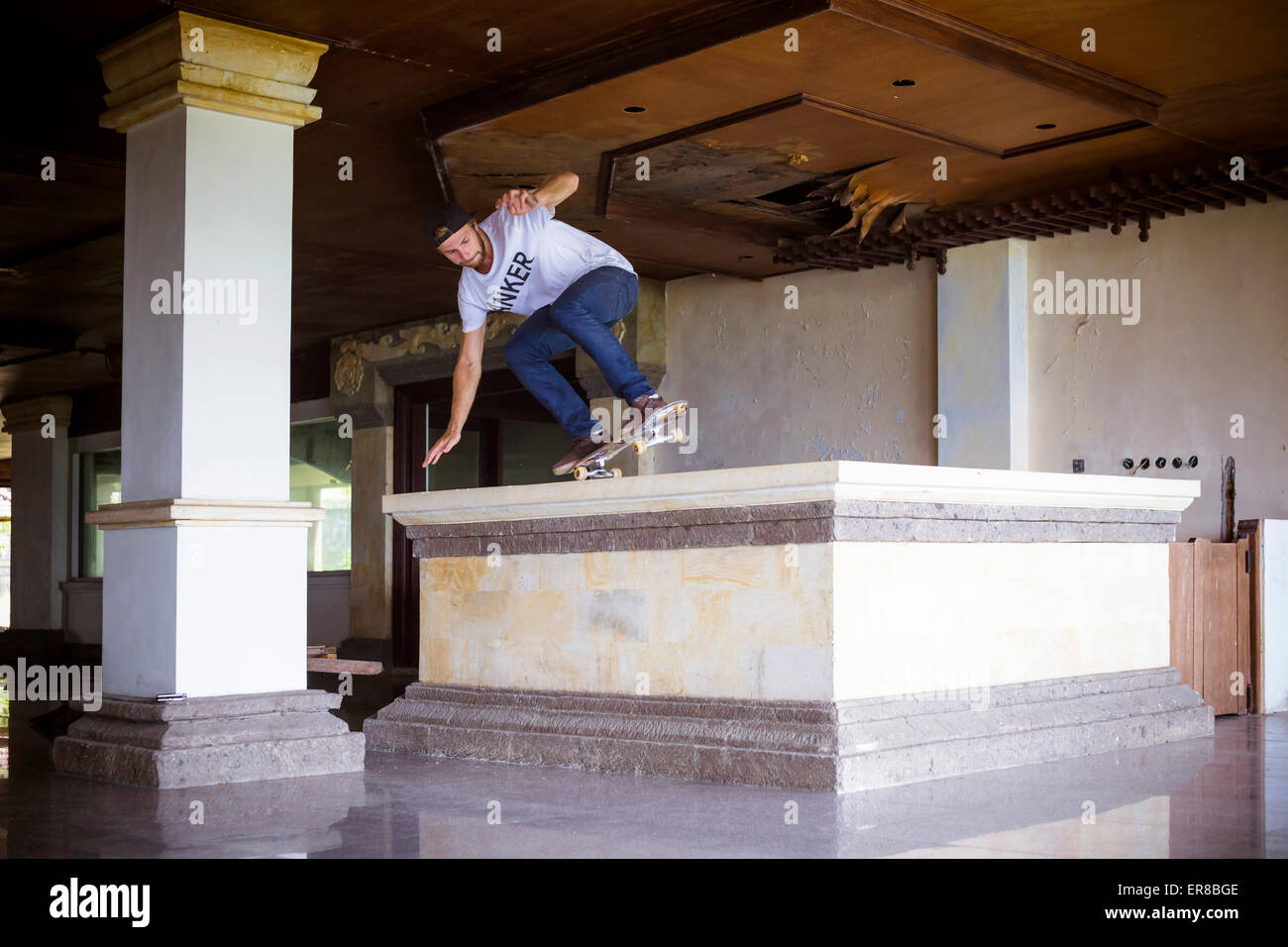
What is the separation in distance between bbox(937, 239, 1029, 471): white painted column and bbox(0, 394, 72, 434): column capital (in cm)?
1202

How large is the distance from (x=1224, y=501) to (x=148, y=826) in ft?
20.1

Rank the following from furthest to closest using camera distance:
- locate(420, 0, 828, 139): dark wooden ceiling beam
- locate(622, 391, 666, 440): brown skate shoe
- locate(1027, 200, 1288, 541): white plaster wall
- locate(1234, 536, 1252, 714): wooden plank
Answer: locate(1027, 200, 1288, 541): white plaster wall → locate(1234, 536, 1252, 714): wooden plank → locate(622, 391, 666, 440): brown skate shoe → locate(420, 0, 828, 139): dark wooden ceiling beam

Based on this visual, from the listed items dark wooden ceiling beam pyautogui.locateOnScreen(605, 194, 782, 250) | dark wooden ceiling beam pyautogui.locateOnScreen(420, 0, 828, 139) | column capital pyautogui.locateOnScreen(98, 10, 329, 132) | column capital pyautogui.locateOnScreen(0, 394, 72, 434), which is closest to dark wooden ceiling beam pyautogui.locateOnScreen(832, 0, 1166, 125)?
dark wooden ceiling beam pyautogui.locateOnScreen(420, 0, 828, 139)

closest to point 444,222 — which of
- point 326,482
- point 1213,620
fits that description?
point 1213,620

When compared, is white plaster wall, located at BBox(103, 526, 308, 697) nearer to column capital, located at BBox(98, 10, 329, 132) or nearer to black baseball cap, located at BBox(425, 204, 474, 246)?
black baseball cap, located at BBox(425, 204, 474, 246)

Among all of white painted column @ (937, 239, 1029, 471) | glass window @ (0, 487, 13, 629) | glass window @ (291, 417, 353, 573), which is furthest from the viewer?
glass window @ (0, 487, 13, 629)

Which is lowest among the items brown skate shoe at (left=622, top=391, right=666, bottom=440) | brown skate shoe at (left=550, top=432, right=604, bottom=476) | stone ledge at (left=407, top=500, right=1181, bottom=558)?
stone ledge at (left=407, top=500, right=1181, bottom=558)

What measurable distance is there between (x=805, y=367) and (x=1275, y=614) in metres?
3.89

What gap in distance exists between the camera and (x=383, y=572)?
504 inches

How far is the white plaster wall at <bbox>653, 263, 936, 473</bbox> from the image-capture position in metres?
9.59

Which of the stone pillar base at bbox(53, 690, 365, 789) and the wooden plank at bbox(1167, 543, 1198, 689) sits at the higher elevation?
the wooden plank at bbox(1167, 543, 1198, 689)

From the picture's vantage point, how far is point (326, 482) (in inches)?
551
